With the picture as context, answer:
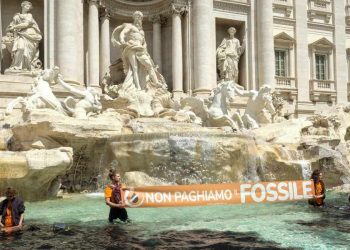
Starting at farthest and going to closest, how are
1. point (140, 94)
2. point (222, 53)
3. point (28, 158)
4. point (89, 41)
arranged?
point (222, 53) → point (89, 41) → point (140, 94) → point (28, 158)

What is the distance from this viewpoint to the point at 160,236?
21.7ft

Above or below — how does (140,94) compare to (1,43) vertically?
below

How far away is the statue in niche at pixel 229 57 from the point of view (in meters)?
21.9

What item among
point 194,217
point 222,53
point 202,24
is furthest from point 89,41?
point 194,217

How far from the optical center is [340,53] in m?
25.4

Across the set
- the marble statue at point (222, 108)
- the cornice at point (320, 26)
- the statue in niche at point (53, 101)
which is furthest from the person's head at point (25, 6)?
the cornice at point (320, 26)

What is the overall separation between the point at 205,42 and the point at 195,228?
1451cm

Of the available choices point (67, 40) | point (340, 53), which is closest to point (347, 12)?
point (340, 53)

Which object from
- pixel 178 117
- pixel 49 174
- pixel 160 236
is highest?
pixel 178 117

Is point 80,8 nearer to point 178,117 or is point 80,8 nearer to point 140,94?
point 140,94

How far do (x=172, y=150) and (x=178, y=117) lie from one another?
472cm

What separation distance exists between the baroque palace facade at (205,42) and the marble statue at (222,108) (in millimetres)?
3603

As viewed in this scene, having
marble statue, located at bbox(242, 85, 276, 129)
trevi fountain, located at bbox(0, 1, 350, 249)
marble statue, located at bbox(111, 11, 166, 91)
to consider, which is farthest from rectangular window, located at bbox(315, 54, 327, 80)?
marble statue, located at bbox(111, 11, 166, 91)

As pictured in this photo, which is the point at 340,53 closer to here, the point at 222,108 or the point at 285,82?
the point at 285,82
